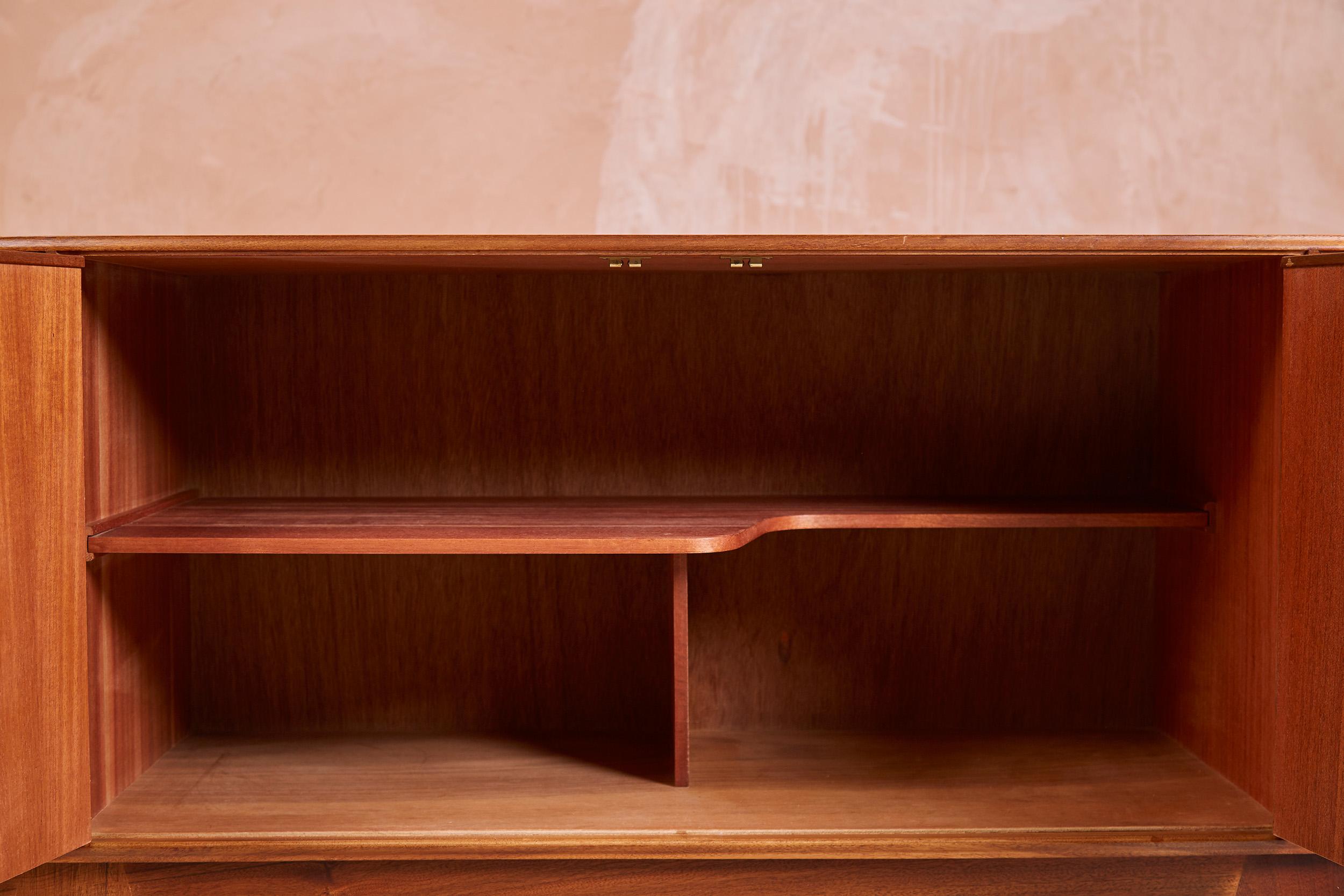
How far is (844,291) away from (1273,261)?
50cm

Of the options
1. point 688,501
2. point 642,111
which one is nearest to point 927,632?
point 688,501

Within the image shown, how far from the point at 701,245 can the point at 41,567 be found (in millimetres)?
719

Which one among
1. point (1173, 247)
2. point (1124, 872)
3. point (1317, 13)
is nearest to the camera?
point (1173, 247)

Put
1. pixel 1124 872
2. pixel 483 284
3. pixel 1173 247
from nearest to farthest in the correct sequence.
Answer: pixel 1173 247 < pixel 1124 872 < pixel 483 284

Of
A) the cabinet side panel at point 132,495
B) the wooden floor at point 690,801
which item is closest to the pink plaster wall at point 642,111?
the cabinet side panel at point 132,495

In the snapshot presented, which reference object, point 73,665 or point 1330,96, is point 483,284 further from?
point 1330,96

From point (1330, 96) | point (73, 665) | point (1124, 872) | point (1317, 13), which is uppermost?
point (1317, 13)

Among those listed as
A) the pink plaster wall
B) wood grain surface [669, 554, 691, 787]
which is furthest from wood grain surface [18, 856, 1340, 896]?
the pink plaster wall

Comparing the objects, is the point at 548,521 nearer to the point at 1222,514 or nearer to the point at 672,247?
the point at 672,247

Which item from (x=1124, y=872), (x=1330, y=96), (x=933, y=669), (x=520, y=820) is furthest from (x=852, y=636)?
(x=1330, y=96)

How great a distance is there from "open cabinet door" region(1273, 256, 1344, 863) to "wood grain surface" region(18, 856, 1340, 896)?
0.43ft

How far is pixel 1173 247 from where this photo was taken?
99 centimetres

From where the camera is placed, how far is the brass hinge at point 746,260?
1024 millimetres

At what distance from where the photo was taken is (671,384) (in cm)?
135
